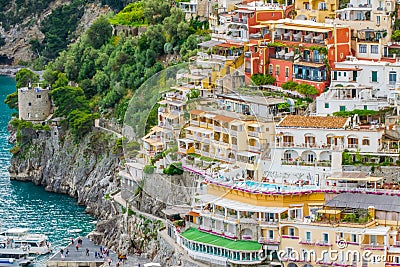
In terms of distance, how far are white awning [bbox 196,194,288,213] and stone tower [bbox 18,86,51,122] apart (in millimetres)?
26952

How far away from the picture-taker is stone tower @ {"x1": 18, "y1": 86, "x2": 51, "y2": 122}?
96.2 metres

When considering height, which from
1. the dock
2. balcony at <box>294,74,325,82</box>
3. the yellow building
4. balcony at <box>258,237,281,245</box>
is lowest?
the dock

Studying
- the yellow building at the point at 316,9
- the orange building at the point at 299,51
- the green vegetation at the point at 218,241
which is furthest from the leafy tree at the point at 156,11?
the green vegetation at the point at 218,241

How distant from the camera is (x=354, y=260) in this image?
64.6 m

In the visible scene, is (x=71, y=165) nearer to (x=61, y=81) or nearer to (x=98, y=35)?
(x=61, y=81)

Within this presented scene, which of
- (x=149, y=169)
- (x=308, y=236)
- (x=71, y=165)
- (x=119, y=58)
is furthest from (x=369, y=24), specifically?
(x=71, y=165)

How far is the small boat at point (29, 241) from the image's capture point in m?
79.1

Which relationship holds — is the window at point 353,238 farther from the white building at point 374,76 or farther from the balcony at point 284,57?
the balcony at point 284,57

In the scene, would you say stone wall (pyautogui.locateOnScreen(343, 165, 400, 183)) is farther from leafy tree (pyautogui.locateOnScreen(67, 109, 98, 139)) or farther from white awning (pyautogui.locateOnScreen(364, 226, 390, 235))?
leafy tree (pyautogui.locateOnScreen(67, 109, 98, 139))

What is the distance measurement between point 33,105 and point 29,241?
18275 millimetres

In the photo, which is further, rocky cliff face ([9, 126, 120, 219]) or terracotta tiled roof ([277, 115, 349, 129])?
rocky cliff face ([9, 126, 120, 219])

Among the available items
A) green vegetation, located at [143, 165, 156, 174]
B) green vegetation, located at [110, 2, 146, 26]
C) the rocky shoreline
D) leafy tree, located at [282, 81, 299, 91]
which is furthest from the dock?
the rocky shoreline

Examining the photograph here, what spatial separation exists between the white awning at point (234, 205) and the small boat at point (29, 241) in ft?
37.0

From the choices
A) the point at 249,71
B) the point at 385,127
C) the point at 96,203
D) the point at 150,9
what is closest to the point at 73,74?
the point at 150,9
